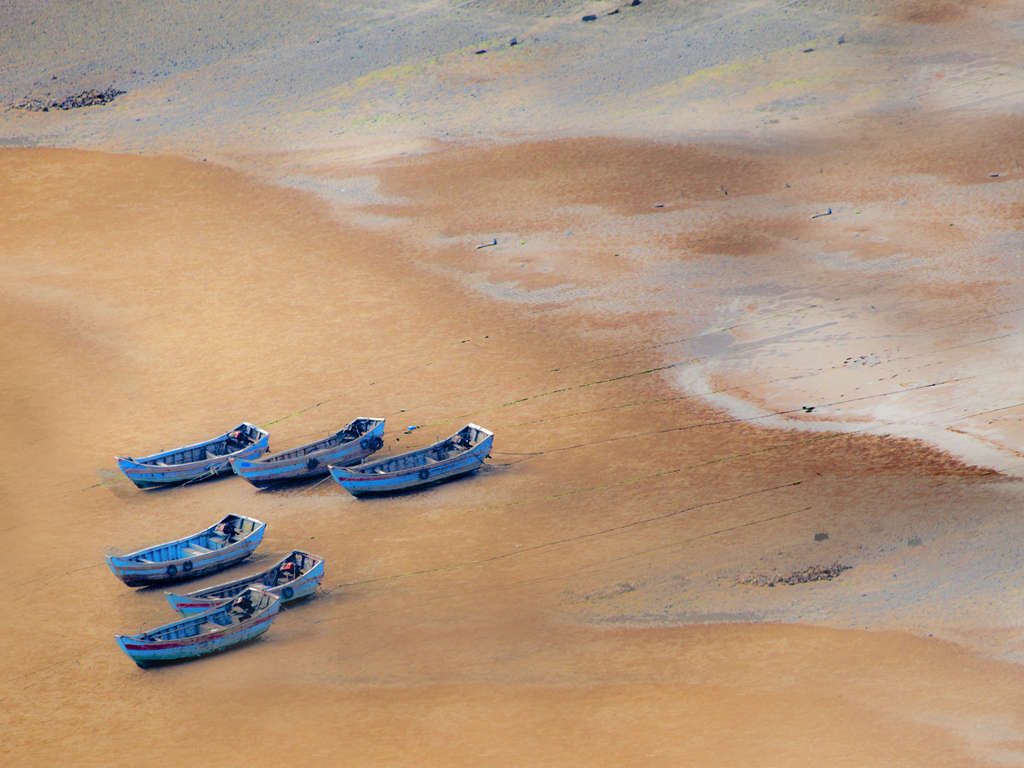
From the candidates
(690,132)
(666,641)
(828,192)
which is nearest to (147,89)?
(690,132)

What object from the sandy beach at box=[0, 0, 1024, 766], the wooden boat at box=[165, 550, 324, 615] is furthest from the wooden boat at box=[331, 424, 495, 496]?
the wooden boat at box=[165, 550, 324, 615]

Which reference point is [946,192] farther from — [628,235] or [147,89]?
[147,89]

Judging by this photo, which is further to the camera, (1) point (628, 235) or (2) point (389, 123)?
(2) point (389, 123)

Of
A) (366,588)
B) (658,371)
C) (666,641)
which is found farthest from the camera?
(658,371)

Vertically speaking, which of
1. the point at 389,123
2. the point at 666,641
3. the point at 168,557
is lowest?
the point at 666,641

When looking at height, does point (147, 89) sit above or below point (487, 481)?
above

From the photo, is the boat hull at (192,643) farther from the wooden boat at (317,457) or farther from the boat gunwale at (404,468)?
the wooden boat at (317,457)

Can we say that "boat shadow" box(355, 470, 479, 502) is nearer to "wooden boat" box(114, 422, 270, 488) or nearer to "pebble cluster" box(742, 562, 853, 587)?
"wooden boat" box(114, 422, 270, 488)
